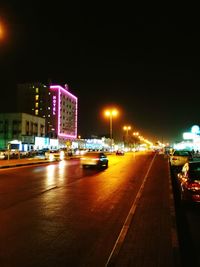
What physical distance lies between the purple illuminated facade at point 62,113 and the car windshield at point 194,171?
133 m

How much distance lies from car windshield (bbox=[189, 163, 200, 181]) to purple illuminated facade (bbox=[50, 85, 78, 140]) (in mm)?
132917

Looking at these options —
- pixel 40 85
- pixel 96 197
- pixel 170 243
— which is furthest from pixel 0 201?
pixel 40 85

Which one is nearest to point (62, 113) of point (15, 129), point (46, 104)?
point (46, 104)

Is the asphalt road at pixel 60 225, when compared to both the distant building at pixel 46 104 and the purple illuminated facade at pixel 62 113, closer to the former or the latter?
the distant building at pixel 46 104

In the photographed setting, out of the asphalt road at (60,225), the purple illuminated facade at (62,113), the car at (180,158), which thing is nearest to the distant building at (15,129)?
the purple illuminated facade at (62,113)

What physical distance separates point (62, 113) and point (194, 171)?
144 m

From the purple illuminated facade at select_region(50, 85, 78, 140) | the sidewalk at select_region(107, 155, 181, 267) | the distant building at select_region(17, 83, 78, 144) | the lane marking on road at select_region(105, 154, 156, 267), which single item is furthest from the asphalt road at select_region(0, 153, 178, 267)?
the purple illuminated facade at select_region(50, 85, 78, 140)

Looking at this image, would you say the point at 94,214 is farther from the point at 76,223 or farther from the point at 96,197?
the point at 96,197

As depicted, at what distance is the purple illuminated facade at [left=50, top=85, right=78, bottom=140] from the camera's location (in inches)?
5822

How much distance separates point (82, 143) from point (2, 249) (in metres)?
159

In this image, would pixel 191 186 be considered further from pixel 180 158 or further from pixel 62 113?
pixel 62 113

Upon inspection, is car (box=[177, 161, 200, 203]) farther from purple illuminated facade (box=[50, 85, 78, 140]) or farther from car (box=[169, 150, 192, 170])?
purple illuminated facade (box=[50, 85, 78, 140])

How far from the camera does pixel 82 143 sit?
542ft

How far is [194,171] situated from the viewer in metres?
11.9
